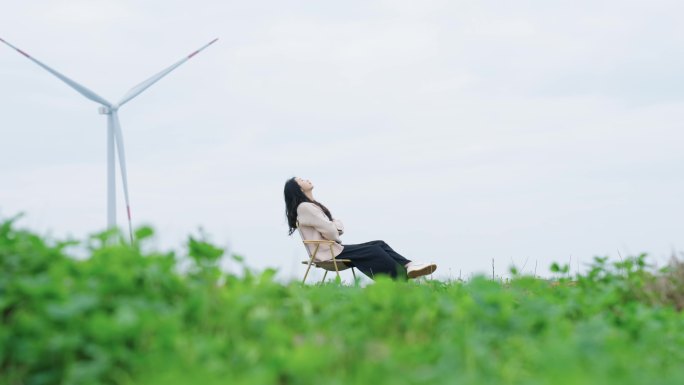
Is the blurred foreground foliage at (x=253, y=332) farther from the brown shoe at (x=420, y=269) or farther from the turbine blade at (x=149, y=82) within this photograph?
the turbine blade at (x=149, y=82)

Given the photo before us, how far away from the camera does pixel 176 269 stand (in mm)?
3379

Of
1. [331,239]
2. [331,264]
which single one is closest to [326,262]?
[331,264]

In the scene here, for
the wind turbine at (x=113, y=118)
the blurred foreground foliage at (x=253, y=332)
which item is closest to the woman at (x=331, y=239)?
the wind turbine at (x=113, y=118)

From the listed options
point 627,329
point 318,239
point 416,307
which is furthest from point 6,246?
point 318,239

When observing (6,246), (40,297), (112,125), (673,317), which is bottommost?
(673,317)

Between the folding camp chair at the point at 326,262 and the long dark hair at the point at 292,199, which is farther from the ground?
the long dark hair at the point at 292,199

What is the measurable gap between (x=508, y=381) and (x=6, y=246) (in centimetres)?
225

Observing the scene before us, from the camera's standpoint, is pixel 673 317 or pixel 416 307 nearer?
pixel 416 307

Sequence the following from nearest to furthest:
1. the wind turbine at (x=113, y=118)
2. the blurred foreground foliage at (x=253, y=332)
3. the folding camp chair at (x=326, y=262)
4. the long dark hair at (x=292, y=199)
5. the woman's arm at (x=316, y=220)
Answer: the blurred foreground foliage at (x=253, y=332) → the folding camp chair at (x=326, y=262) → the woman's arm at (x=316, y=220) → the long dark hair at (x=292, y=199) → the wind turbine at (x=113, y=118)

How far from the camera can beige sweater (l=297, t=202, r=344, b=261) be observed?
950 cm

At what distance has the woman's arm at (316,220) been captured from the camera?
374 inches

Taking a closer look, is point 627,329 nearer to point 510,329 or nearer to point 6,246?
point 510,329

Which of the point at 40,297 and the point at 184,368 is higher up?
the point at 40,297

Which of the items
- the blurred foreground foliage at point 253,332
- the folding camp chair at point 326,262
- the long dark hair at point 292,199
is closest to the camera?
the blurred foreground foliage at point 253,332
